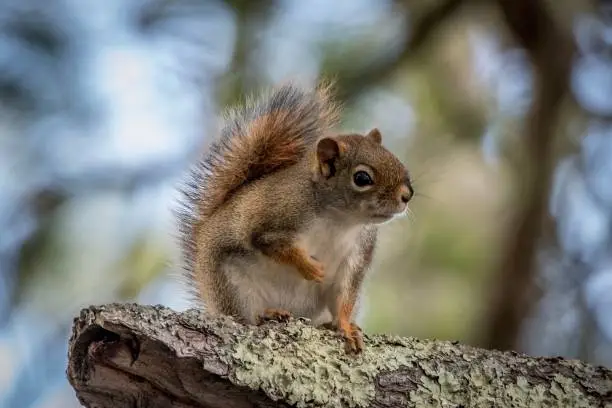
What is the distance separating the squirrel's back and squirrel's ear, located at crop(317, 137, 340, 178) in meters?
0.13

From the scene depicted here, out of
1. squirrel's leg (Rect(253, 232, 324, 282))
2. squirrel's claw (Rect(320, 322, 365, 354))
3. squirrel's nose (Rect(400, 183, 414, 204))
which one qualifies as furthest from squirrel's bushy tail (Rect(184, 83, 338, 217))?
squirrel's claw (Rect(320, 322, 365, 354))

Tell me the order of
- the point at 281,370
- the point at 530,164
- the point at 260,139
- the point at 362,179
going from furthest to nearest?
1. the point at 530,164
2. the point at 260,139
3. the point at 362,179
4. the point at 281,370

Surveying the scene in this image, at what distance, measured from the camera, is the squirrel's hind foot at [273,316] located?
1.91m

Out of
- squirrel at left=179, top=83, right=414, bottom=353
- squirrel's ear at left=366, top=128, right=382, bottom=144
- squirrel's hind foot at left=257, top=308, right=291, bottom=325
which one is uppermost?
squirrel's ear at left=366, top=128, right=382, bottom=144

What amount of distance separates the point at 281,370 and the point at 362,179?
0.67m

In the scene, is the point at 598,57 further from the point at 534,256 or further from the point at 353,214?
the point at 353,214

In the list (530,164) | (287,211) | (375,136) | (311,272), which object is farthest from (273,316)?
(530,164)

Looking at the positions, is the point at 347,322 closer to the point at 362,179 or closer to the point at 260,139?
the point at 362,179

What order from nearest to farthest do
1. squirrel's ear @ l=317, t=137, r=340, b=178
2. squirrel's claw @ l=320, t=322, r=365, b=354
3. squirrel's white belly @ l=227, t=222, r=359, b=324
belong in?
1. squirrel's claw @ l=320, t=322, r=365, b=354
2. squirrel's white belly @ l=227, t=222, r=359, b=324
3. squirrel's ear @ l=317, t=137, r=340, b=178

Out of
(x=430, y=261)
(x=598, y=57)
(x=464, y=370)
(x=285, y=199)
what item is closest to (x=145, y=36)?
(x=285, y=199)

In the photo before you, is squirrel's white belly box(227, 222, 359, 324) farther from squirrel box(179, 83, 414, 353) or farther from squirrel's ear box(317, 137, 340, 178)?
squirrel's ear box(317, 137, 340, 178)

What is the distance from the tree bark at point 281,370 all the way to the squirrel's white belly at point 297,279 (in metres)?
0.30

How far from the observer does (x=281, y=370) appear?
1.58 metres

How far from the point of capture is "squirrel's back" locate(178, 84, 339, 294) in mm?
2244
